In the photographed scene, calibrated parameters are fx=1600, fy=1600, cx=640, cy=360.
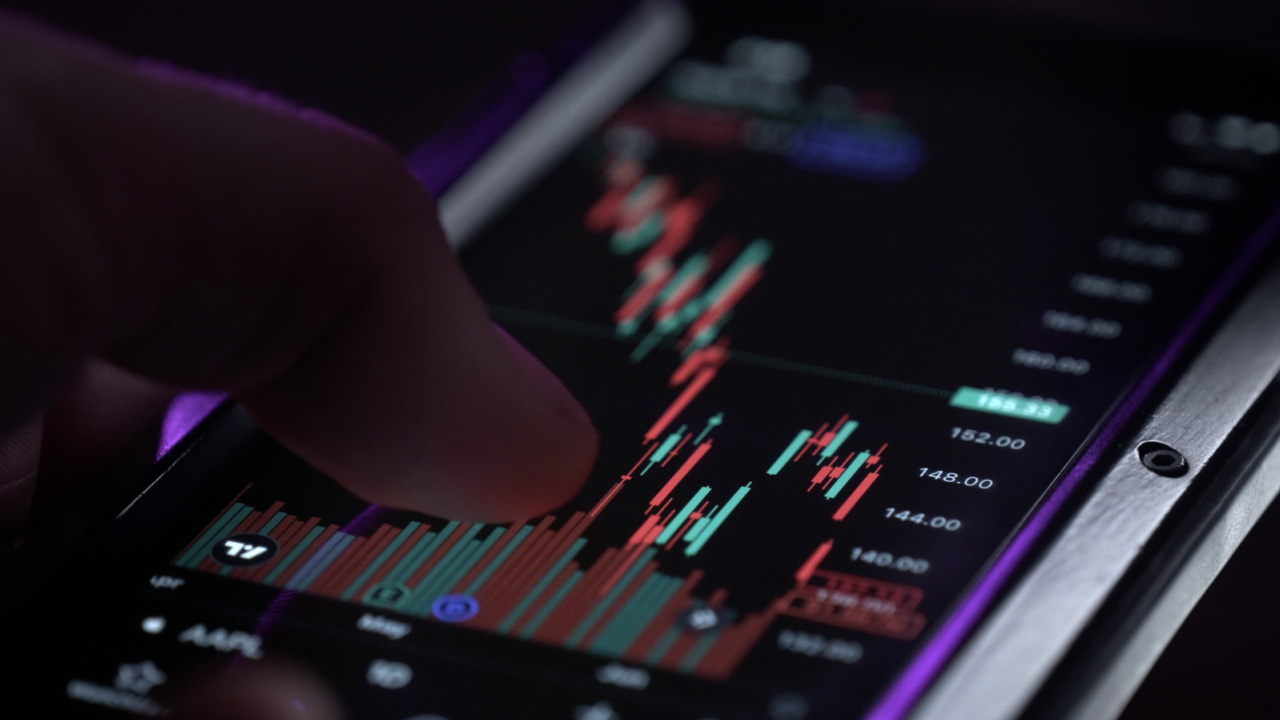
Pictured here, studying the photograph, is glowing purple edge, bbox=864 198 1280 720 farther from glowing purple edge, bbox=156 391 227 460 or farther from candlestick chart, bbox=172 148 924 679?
glowing purple edge, bbox=156 391 227 460

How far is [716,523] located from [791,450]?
50mm

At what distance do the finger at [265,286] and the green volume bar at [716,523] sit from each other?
0.05 metres

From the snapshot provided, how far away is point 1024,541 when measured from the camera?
1.75ft

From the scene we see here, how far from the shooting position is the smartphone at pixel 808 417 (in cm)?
51

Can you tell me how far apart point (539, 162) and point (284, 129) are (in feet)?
1.20

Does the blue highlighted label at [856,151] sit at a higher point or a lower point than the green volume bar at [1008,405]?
higher

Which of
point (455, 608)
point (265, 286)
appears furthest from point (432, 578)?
A: point (265, 286)

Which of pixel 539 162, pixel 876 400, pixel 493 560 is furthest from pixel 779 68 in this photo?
pixel 493 560

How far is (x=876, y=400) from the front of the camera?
0.62 m

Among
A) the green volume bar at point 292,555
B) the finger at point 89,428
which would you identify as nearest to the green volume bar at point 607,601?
the green volume bar at point 292,555

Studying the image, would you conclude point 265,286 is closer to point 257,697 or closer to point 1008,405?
point 257,697

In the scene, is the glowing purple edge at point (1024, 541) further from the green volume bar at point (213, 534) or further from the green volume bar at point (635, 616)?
the green volume bar at point (213, 534)

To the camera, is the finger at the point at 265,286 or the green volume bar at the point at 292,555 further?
the green volume bar at the point at 292,555

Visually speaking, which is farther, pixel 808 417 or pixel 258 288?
pixel 808 417
